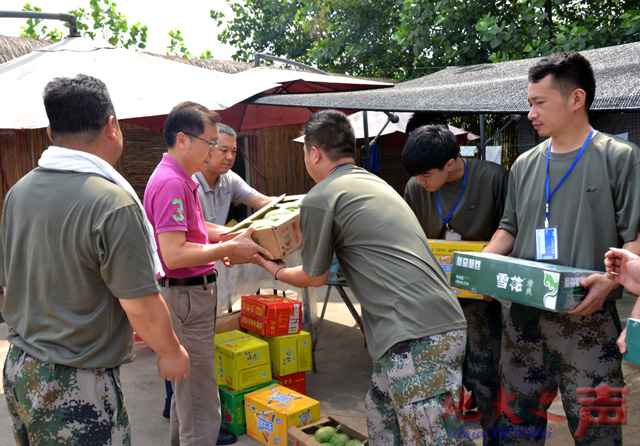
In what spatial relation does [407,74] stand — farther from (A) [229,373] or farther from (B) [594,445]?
(B) [594,445]

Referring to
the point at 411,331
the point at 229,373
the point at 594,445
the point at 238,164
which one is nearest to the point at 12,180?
the point at 238,164

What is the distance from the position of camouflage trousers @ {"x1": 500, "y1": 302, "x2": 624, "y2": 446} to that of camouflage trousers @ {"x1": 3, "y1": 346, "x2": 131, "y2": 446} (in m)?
1.75

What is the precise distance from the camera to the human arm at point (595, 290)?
6.62 ft

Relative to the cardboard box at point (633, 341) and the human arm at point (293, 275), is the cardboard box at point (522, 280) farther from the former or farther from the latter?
the human arm at point (293, 275)

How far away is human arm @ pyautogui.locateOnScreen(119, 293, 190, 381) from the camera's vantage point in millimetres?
1743

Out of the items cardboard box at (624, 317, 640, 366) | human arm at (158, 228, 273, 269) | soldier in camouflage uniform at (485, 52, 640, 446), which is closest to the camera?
cardboard box at (624, 317, 640, 366)

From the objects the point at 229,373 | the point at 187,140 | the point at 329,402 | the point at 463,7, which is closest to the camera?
the point at 187,140

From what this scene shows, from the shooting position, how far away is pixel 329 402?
3.82 meters

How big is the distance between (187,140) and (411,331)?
1.54 meters

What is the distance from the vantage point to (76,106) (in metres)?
1.76

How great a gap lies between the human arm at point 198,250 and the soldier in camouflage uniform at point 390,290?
37 cm

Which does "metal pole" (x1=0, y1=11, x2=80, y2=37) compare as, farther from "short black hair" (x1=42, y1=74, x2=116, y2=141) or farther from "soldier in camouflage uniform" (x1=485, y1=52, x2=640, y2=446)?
"soldier in camouflage uniform" (x1=485, y1=52, x2=640, y2=446)

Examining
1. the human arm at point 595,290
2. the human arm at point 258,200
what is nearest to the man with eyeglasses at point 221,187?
the human arm at point 258,200

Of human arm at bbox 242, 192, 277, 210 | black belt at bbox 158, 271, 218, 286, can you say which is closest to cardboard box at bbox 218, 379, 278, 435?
black belt at bbox 158, 271, 218, 286
